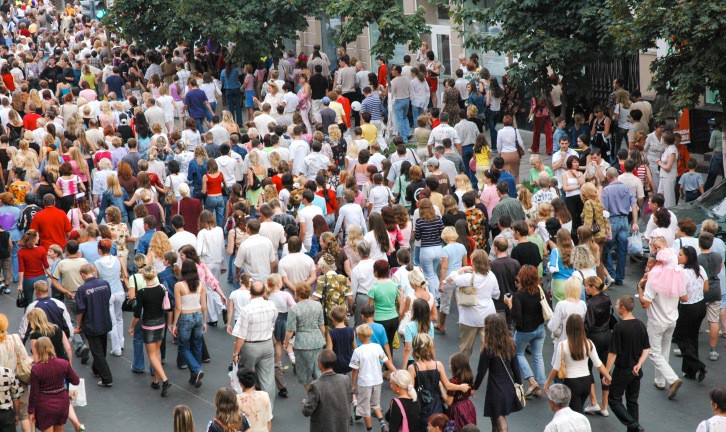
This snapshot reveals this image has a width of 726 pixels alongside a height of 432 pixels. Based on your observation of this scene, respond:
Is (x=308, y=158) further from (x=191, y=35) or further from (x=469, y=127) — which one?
(x=191, y=35)

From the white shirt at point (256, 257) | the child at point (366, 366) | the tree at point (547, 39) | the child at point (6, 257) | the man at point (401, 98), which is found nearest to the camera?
the child at point (366, 366)

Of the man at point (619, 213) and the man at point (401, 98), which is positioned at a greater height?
the man at point (401, 98)

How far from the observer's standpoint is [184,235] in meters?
13.5

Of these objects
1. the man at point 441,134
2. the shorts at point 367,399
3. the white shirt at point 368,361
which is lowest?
the shorts at point 367,399

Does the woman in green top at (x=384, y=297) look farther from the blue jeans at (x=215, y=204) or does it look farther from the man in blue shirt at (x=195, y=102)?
the man in blue shirt at (x=195, y=102)

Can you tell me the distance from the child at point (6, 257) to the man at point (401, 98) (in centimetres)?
1000

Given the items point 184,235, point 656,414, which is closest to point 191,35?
point 184,235

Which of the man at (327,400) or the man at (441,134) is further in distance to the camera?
the man at (441,134)

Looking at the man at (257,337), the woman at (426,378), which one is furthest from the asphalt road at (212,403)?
the woman at (426,378)

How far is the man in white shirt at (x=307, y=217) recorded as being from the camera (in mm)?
14227

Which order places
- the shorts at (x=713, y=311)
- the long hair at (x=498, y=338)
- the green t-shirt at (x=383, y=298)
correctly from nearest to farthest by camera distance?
1. the long hair at (x=498, y=338)
2. the green t-shirt at (x=383, y=298)
3. the shorts at (x=713, y=311)

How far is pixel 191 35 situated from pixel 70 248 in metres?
17.0

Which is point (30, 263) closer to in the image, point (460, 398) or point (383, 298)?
point (383, 298)

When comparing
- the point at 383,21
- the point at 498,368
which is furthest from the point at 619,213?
the point at 383,21
